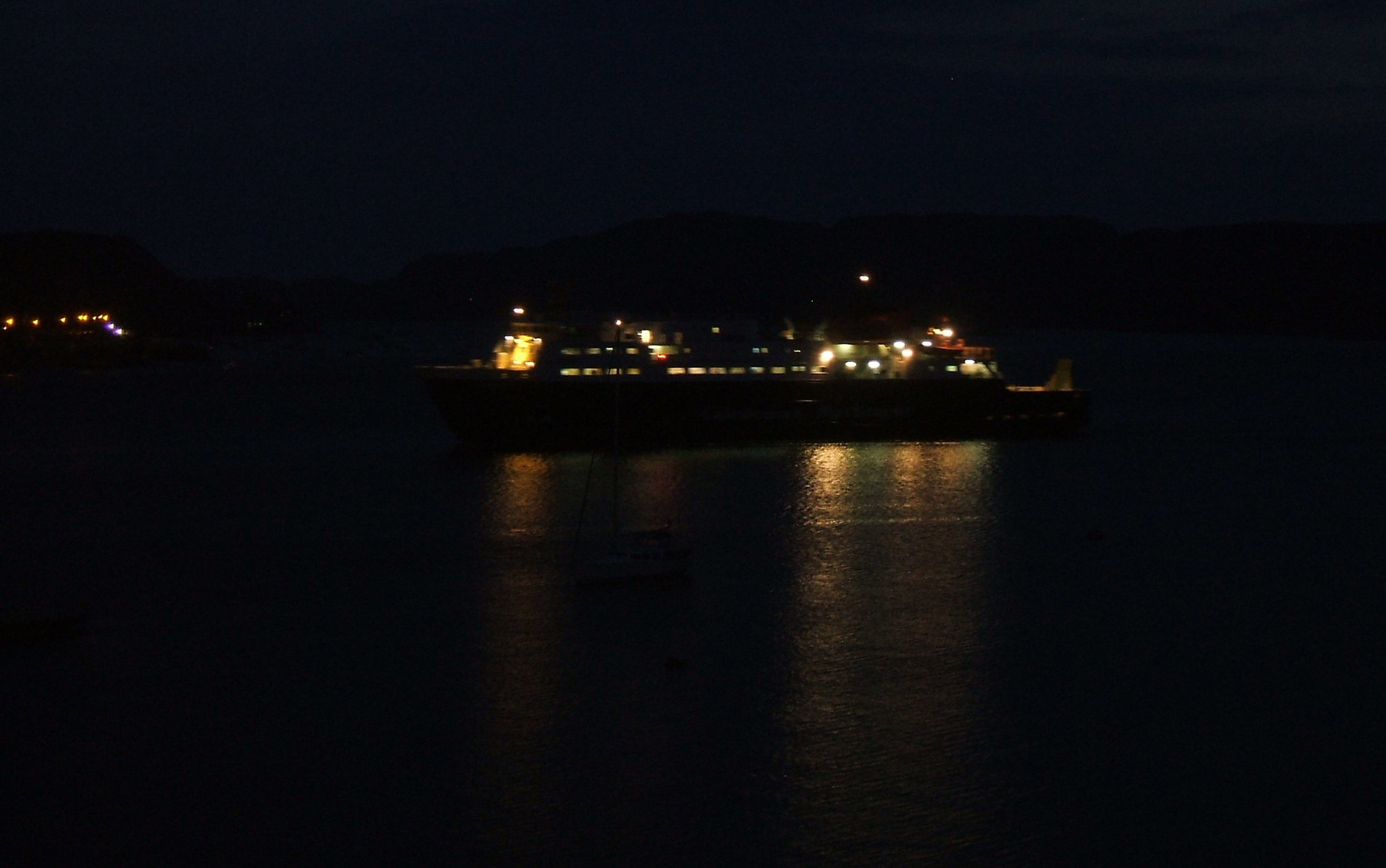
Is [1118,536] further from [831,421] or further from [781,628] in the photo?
[831,421]

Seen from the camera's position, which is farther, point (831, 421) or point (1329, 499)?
point (831, 421)

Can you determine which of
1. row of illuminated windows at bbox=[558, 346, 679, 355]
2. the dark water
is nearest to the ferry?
row of illuminated windows at bbox=[558, 346, 679, 355]

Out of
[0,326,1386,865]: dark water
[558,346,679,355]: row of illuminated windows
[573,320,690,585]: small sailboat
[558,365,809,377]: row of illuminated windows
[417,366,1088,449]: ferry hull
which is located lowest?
[0,326,1386,865]: dark water

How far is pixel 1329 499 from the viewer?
28.7 metres

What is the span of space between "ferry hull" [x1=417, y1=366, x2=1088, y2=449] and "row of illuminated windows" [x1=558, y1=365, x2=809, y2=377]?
253mm

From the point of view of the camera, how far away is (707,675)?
14.8 m

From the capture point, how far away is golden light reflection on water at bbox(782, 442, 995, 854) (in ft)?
37.7

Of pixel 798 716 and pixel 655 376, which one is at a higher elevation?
pixel 655 376

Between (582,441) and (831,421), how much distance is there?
7440 mm

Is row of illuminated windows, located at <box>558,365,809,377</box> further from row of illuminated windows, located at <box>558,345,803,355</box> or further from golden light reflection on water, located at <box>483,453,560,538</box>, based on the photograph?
golden light reflection on water, located at <box>483,453,560,538</box>

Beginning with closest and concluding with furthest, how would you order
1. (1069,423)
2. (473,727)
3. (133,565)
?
(473,727)
(133,565)
(1069,423)

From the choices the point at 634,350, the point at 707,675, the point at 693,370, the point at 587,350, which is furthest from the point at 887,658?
the point at 634,350

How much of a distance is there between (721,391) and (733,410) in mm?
602

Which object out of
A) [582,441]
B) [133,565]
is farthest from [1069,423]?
[133,565]
